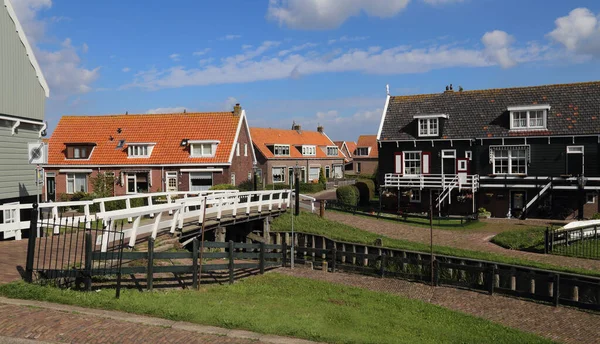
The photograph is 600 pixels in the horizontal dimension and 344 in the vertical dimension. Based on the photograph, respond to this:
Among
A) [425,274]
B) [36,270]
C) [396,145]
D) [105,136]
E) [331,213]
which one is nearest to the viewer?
[36,270]

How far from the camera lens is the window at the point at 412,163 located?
124ft

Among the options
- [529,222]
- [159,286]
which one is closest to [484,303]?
[159,286]

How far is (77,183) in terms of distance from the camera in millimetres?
42938

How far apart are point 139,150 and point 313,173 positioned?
28.0m

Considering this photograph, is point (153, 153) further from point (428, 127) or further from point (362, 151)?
point (362, 151)

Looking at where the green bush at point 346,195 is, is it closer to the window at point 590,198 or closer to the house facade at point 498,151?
the house facade at point 498,151

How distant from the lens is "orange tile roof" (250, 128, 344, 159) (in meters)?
61.3

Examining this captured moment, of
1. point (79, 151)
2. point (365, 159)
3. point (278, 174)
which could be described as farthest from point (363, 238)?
point (365, 159)

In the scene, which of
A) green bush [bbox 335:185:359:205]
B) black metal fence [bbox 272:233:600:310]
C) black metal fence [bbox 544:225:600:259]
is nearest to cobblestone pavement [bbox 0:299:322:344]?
black metal fence [bbox 272:233:600:310]

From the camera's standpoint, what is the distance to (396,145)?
38219mm

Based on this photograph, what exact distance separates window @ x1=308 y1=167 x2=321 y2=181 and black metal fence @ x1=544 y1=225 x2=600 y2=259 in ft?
140

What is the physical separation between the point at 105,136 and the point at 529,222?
3383cm

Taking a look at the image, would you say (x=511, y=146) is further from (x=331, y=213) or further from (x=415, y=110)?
(x=331, y=213)

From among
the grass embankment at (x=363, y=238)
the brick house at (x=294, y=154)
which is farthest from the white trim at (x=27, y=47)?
the brick house at (x=294, y=154)
